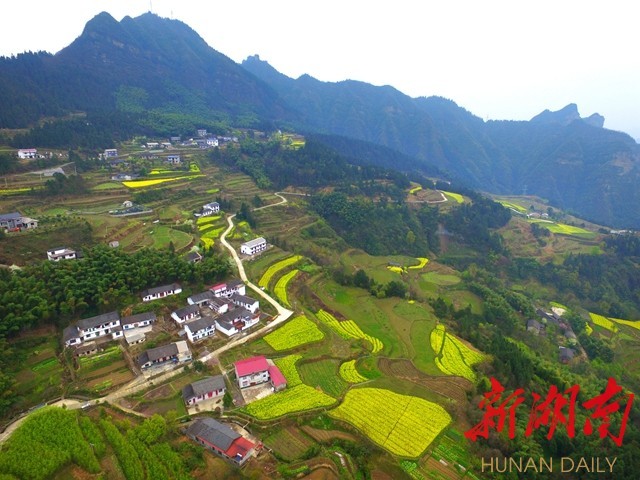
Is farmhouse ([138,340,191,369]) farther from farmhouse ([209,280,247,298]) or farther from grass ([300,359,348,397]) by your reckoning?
grass ([300,359,348,397])

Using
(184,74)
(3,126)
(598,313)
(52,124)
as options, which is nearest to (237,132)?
(52,124)

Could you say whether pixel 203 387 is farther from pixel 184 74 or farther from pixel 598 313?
pixel 184 74

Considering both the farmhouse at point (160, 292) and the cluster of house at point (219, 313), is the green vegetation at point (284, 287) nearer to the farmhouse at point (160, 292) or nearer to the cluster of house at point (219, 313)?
the cluster of house at point (219, 313)

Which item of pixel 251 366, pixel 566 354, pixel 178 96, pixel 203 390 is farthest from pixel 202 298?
pixel 178 96

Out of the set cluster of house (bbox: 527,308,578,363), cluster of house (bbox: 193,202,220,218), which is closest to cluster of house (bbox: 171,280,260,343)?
cluster of house (bbox: 193,202,220,218)

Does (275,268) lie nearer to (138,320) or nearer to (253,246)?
(253,246)

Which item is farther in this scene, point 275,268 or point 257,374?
point 275,268
